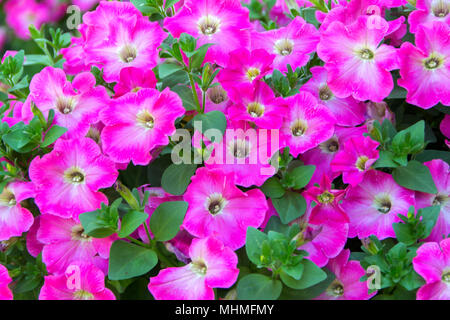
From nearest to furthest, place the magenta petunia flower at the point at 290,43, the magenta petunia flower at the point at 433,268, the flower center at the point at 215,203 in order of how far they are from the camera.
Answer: the magenta petunia flower at the point at 433,268 → the flower center at the point at 215,203 → the magenta petunia flower at the point at 290,43

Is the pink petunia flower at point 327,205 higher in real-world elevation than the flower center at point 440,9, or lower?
lower

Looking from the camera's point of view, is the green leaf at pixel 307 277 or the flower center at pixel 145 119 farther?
the flower center at pixel 145 119

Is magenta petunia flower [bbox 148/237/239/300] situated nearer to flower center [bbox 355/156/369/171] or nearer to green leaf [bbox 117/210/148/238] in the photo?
green leaf [bbox 117/210/148/238]

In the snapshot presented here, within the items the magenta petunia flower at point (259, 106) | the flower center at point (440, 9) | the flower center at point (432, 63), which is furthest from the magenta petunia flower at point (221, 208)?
the flower center at point (440, 9)

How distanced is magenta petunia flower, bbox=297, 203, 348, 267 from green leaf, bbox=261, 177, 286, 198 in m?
0.06

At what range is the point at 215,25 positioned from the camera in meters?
0.96

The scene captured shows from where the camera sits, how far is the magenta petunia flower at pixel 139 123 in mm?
829

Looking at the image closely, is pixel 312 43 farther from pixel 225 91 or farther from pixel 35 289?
pixel 35 289

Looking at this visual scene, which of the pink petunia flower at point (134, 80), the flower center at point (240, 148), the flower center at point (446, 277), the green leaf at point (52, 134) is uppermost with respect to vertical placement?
the pink petunia flower at point (134, 80)

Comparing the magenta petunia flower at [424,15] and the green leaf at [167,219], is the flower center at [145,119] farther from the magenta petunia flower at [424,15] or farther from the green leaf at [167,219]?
the magenta petunia flower at [424,15]

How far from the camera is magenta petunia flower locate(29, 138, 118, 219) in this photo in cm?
84

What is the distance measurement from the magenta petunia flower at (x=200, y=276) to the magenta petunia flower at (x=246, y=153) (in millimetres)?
111

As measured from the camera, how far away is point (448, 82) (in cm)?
88
